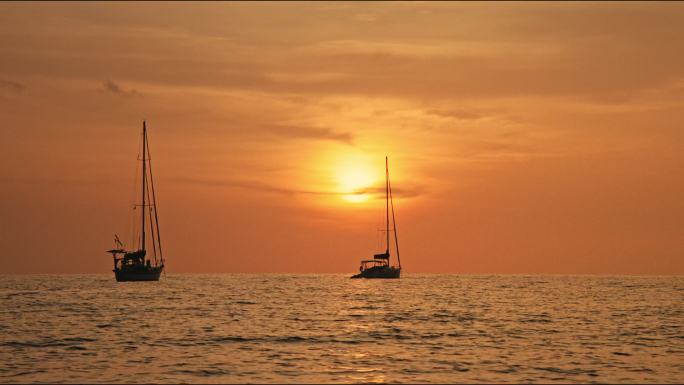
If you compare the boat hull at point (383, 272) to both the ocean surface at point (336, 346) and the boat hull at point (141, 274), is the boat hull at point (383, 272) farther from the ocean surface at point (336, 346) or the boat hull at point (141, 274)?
the ocean surface at point (336, 346)

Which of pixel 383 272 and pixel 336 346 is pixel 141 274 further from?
pixel 336 346

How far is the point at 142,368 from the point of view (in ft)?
124

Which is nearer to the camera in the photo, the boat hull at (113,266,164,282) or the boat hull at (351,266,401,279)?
the boat hull at (113,266,164,282)

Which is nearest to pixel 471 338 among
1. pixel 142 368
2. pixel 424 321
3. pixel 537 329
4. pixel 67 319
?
pixel 537 329

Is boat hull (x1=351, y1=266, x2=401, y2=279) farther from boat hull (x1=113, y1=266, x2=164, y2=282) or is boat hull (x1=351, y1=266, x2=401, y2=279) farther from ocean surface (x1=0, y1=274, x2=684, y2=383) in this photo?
ocean surface (x1=0, y1=274, x2=684, y2=383)

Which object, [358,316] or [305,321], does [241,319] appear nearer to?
[305,321]

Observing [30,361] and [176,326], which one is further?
[176,326]

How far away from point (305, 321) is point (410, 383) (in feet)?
108

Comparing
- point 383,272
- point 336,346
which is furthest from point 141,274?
point 336,346

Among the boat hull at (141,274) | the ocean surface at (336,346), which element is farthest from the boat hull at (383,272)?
the ocean surface at (336,346)

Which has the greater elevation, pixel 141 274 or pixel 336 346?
pixel 141 274

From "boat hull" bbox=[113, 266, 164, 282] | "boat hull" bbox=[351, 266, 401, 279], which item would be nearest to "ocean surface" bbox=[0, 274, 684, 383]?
"boat hull" bbox=[113, 266, 164, 282]

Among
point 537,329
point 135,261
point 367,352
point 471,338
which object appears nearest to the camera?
point 367,352

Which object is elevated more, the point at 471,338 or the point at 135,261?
the point at 135,261
